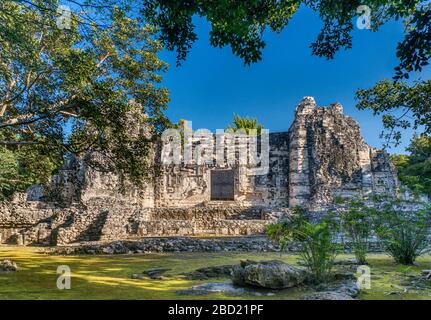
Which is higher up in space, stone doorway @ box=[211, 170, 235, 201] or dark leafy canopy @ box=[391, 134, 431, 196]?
dark leafy canopy @ box=[391, 134, 431, 196]

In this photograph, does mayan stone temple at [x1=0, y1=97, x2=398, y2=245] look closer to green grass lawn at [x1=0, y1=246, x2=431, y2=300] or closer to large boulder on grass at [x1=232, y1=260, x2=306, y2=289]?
green grass lawn at [x1=0, y1=246, x2=431, y2=300]

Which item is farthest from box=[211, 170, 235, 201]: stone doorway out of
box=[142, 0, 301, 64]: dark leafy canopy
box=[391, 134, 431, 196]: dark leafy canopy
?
box=[142, 0, 301, 64]: dark leafy canopy

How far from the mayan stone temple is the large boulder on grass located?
10.3 m

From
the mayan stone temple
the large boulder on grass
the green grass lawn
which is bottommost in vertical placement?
the green grass lawn

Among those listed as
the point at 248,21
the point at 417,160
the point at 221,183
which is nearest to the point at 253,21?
the point at 248,21

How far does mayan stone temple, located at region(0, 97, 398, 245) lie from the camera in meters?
15.8

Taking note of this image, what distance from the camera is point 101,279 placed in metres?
5.95

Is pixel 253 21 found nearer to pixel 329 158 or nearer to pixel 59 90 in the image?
pixel 59 90

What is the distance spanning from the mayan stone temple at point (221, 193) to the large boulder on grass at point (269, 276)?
10.3m

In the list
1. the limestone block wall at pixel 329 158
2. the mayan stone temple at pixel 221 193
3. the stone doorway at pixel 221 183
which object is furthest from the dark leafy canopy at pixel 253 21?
the stone doorway at pixel 221 183

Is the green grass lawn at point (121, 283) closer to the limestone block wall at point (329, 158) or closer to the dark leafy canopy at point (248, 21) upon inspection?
the dark leafy canopy at point (248, 21)

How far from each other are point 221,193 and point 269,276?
22.5m

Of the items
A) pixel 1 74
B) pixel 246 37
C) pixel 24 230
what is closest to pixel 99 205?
pixel 24 230

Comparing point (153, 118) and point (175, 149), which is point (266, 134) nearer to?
point (175, 149)
